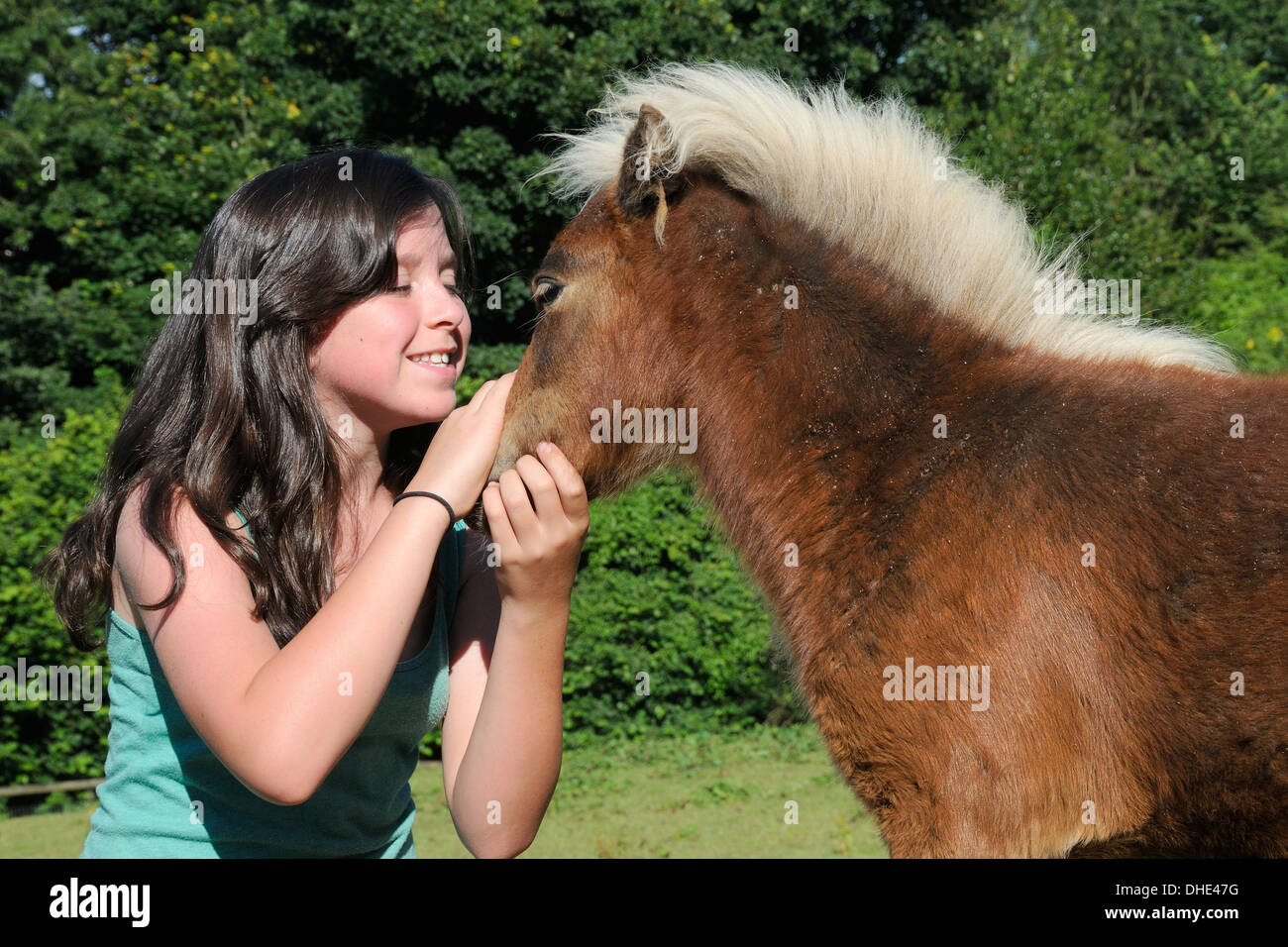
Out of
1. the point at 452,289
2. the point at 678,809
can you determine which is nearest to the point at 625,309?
the point at 452,289

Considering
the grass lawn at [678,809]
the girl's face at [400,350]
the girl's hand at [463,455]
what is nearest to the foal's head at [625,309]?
the girl's hand at [463,455]

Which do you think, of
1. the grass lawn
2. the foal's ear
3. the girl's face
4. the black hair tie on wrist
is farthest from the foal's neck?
the grass lawn

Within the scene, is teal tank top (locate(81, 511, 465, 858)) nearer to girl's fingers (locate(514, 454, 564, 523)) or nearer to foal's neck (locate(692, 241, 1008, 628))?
girl's fingers (locate(514, 454, 564, 523))

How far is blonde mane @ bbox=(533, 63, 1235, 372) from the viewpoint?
2.73 meters

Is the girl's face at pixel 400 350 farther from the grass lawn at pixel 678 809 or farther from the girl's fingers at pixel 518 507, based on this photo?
the grass lawn at pixel 678 809

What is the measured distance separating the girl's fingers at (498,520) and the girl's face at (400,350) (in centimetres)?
27

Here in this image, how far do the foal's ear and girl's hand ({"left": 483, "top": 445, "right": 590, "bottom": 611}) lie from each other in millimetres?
884

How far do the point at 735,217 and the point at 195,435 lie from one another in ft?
5.19

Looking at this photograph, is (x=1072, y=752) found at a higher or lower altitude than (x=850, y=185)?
lower

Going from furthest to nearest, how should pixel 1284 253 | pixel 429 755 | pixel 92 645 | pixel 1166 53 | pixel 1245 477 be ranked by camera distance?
pixel 1166 53
pixel 1284 253
pixel 429 755
pixel 92 645
pixel 1245 477

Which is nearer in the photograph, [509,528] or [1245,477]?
[1245,477]

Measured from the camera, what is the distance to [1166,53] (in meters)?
18.2
